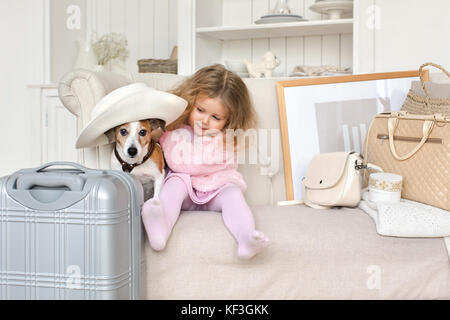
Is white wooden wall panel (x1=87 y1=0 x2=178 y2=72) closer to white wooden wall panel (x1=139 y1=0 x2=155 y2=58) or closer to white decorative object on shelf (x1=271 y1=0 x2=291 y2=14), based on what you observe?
white wooden wall panel (x1=139 y1=0 x2=155 y2=58)

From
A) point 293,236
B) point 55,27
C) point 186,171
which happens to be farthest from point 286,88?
point 55,27

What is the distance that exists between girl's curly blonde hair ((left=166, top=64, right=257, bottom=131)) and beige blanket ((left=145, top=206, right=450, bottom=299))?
1.33ft

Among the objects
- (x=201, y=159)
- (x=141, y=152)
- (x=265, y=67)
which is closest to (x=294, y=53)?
(x=265, y=67)

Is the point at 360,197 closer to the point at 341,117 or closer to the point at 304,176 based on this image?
the point at 304,176

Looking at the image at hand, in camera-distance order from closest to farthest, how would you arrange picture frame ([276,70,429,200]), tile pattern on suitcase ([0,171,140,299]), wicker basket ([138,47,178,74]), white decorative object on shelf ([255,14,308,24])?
1. tile pattern on suitcase ([0,171,140,299])
2. picture frame ([276,70,429,200])
3. white decorative object on shelf ([255,14,308,24])
4. wicker basket ([138,47,178,74])

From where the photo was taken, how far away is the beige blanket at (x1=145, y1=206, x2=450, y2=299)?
1.45 metres

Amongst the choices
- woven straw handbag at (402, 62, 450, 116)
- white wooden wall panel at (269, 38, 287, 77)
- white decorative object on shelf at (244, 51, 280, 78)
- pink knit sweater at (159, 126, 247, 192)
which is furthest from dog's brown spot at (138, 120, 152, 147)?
white wooden wall panel at (269, 38, 287, 77)

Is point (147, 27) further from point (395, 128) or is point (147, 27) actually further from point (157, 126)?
point (395, 128)

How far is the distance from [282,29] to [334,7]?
296 mm

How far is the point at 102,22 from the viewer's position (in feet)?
11.7

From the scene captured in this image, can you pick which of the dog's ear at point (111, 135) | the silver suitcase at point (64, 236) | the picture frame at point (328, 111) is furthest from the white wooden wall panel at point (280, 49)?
the silver suitcase at point (64, 236)

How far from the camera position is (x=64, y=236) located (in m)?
1.27

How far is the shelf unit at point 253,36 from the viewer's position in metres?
2.98

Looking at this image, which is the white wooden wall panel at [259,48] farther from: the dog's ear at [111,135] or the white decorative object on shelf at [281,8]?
the dog's ear at [111,135]
